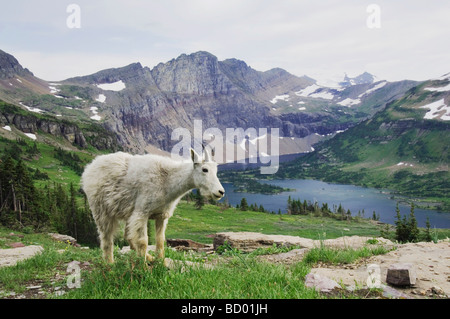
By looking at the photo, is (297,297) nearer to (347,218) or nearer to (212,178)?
(212,178)

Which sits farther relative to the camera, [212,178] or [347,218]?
[347,218]

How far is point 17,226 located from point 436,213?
208458 millimetres

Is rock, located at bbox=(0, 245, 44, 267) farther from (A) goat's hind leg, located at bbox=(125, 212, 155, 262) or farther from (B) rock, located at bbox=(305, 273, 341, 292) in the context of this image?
(B) rock, located at bbox=(305, 273, 341, 292)

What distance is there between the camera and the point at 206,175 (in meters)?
9.07

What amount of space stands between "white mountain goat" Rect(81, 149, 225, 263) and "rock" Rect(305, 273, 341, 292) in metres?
3.21

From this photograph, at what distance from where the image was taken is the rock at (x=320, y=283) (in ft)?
20.5

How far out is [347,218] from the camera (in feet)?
468

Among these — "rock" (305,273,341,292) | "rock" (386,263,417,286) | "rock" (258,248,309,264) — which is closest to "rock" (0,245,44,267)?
"rock" (258,248,309,264)

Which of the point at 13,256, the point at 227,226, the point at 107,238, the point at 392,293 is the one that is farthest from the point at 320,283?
the point at 227,226

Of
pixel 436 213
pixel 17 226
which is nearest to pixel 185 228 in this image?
pixel 17 226

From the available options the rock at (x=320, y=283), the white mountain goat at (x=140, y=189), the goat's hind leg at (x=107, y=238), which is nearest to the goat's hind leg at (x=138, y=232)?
the white mountain goat at (x=140, y=189)

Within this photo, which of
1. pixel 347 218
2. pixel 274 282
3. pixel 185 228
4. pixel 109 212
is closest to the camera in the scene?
pixel 274 282

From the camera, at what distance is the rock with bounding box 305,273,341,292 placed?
246 inches

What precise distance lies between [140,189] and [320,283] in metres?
5.54
